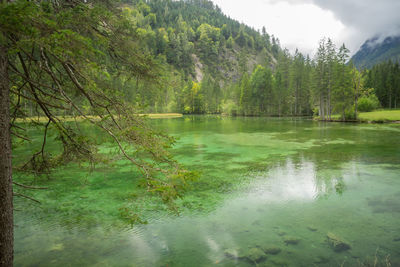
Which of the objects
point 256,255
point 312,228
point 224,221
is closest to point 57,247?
point 224,221

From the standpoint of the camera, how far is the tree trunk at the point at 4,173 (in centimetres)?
340

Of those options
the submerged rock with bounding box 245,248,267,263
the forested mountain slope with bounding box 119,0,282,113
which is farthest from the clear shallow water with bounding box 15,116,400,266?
the forested mountain slope with bounding box 119,0,282,113

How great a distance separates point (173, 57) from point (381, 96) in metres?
100

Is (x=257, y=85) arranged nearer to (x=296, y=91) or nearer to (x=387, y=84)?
(x=296, y=91)

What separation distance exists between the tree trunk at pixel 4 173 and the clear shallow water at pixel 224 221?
5.04ft

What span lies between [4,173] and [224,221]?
477 cm

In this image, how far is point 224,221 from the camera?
21.4 feet

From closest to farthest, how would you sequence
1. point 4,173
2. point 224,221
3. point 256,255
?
point 4,173 < point 256,255 < point 224,221

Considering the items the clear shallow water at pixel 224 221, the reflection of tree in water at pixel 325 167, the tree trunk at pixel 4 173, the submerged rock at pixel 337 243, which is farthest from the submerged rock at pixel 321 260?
the tree trunk at pixel 4 173

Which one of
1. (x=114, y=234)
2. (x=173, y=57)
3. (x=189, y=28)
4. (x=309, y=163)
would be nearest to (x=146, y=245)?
(x=114, y=234)

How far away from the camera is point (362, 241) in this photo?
5434mm

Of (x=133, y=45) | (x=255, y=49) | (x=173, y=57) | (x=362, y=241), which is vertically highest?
(x=255, y=49)

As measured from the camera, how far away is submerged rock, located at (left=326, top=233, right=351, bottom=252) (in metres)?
5.17

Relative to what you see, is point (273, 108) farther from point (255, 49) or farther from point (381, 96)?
point (255, 49)
